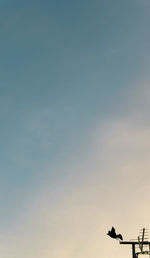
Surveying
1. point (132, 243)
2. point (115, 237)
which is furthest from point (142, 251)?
point (115, 237)

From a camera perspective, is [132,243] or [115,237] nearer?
[115,237]

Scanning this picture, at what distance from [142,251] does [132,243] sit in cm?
108

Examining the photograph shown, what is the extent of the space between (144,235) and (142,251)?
1.56 metres

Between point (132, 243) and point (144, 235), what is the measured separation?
1.41 m

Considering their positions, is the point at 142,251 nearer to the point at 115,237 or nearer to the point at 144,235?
the point at 144,235

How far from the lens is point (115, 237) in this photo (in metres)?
25.7

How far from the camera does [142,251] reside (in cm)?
2709

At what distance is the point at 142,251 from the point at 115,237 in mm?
3428

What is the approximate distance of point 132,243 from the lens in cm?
2731

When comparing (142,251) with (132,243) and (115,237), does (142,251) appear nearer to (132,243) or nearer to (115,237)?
(132,243)

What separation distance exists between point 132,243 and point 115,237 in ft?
8.66
